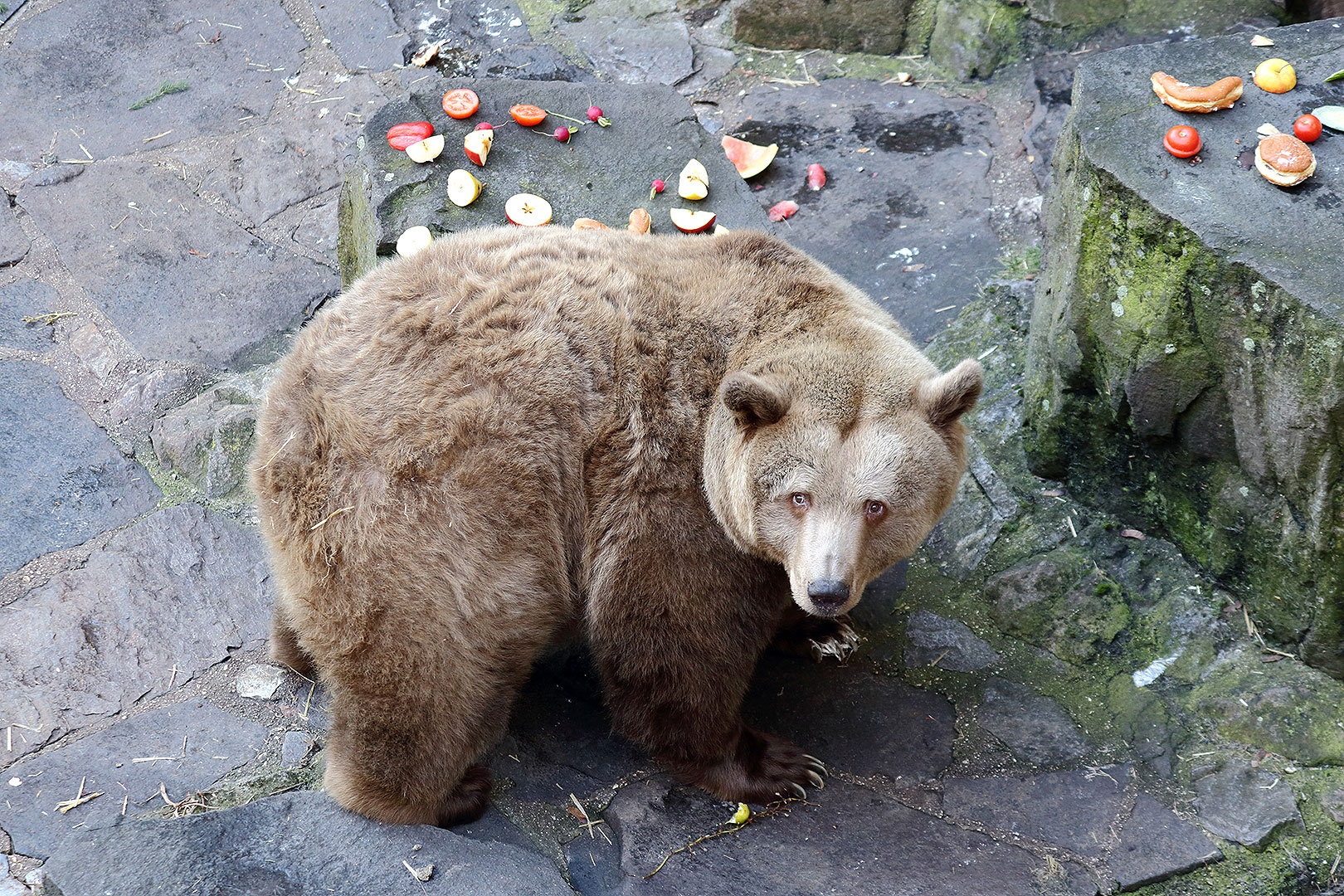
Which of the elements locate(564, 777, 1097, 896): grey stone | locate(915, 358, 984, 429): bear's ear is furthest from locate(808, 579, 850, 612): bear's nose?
locate(564, 777, 1097, 896): grey stone

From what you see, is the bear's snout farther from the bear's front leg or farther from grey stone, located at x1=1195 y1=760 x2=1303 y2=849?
grey stone, located at x1=1195 y1=760 x2=1303 y2=849

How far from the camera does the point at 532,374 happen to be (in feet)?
12.5

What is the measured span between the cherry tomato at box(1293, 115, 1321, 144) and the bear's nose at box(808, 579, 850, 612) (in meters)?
2.55

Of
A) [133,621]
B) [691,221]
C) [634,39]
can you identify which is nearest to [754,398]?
[691,221]

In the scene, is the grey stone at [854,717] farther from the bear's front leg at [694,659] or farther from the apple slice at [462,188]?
the apple slice at [462,188]

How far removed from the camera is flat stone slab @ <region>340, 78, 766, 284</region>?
5.60m

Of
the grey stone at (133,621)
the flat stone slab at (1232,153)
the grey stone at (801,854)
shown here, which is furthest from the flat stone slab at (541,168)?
the grey stone at (801,854)

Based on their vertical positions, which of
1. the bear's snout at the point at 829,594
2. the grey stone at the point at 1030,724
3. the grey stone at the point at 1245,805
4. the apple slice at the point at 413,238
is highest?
the apple slice at the point at 413,238

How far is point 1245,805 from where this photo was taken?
399 centimetres

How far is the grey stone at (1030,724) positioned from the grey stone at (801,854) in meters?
0.49

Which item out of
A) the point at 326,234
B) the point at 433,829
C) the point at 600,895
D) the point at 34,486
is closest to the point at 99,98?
the point at 326,234

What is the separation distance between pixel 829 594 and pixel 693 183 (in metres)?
2.92

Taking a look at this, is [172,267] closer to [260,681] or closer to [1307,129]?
[260,681]

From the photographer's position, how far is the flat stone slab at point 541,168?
560 cm
